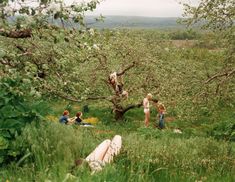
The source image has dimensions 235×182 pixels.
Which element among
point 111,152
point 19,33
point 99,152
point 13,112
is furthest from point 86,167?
point 19,33

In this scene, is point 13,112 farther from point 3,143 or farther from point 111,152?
point 111,152

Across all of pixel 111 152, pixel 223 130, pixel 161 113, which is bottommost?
pixel 161 113

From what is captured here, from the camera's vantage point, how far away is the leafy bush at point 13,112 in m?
5.57

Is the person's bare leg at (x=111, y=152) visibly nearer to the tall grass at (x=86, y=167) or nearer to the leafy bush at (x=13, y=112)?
the tall grass at (x=86, y=167)

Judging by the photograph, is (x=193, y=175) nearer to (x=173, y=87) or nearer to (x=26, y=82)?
(x=26, y=82)

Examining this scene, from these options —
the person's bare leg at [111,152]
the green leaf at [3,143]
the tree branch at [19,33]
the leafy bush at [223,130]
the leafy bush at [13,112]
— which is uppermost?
the tree branch at [19,33]

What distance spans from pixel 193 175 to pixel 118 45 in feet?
70.3

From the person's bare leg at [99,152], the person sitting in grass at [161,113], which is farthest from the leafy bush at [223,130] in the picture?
the person's bare leg at [99,152]

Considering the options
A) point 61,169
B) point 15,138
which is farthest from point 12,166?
point 61,169

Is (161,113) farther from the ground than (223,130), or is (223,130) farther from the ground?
(223,130)

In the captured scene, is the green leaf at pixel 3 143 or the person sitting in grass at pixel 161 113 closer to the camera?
the green leaf at pixel 3 143

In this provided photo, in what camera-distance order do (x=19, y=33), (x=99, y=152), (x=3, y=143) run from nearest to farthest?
1. (x=3, y=143)
2. (x=99, y=152)
3. (x=19, y=33)

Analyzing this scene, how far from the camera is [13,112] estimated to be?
581cm

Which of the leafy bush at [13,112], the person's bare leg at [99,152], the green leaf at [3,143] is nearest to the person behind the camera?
the green leaf at [3,143]
